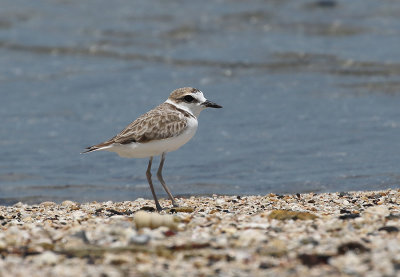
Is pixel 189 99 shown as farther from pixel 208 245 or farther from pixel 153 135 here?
pixel 208 245

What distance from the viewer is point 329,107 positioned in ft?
45.3

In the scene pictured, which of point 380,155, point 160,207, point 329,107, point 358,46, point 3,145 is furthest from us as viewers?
point 358,46

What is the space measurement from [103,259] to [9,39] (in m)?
16.6

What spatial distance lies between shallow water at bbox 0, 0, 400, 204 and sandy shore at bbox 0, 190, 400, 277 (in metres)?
3.40

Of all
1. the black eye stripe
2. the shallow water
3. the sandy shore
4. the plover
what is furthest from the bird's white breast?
the shallow water

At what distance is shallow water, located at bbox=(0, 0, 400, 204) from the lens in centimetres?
1093

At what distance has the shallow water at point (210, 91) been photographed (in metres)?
10.9

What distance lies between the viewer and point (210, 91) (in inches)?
613

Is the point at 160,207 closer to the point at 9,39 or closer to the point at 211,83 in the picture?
the point at 211,83

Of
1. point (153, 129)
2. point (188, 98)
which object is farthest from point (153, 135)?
point (188, 98)

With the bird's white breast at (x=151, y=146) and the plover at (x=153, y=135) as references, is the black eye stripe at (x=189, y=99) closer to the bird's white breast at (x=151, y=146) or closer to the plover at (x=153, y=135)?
the plover at (x=153, y=135)

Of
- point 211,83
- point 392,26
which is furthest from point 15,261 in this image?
point 392,26

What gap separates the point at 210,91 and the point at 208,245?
10037 millimetres

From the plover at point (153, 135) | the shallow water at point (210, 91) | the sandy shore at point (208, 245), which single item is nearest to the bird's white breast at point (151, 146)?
the plover at point (153, 135)
